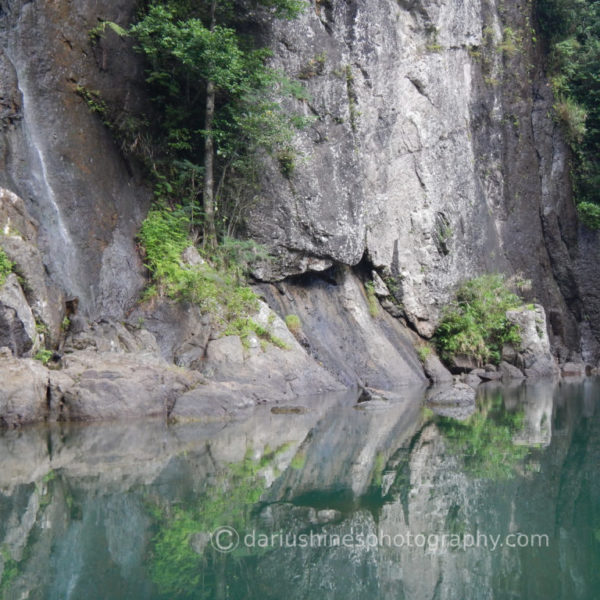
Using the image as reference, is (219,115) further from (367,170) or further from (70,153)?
(367,170)

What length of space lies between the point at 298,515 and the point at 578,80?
23193 millimetres

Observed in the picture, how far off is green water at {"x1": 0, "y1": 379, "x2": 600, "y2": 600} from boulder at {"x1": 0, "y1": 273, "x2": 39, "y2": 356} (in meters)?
1.82

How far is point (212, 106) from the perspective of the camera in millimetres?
13398

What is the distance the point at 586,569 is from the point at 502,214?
19486 mm

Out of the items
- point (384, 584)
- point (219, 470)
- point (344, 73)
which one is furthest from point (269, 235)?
point (384, 584)

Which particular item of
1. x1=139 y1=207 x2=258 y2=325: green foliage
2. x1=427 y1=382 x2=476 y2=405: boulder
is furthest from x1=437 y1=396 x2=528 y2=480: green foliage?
x1=139 y1=207 x2=258 y2=325: green foliage

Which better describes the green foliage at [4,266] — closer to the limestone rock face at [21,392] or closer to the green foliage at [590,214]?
the limestone rock face at [21,392]

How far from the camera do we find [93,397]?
849 cm

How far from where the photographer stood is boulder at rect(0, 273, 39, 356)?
877cm

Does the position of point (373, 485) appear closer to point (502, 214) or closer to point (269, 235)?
point (269, 235)

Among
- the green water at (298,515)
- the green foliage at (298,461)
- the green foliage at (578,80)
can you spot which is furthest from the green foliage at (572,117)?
the green foliage at (298,461)

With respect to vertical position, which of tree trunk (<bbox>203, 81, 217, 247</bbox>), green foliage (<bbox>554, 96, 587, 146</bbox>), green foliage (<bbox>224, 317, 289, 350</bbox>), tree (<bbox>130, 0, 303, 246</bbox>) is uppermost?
green foliage (<bbox>554, 96, 587, 146</bbox>)

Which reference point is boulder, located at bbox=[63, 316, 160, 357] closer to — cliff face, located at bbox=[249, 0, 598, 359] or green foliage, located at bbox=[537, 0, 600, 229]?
cliff face, located at bbox=[249, 0, 598, 359]

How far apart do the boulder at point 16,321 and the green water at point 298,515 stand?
1820 mm
